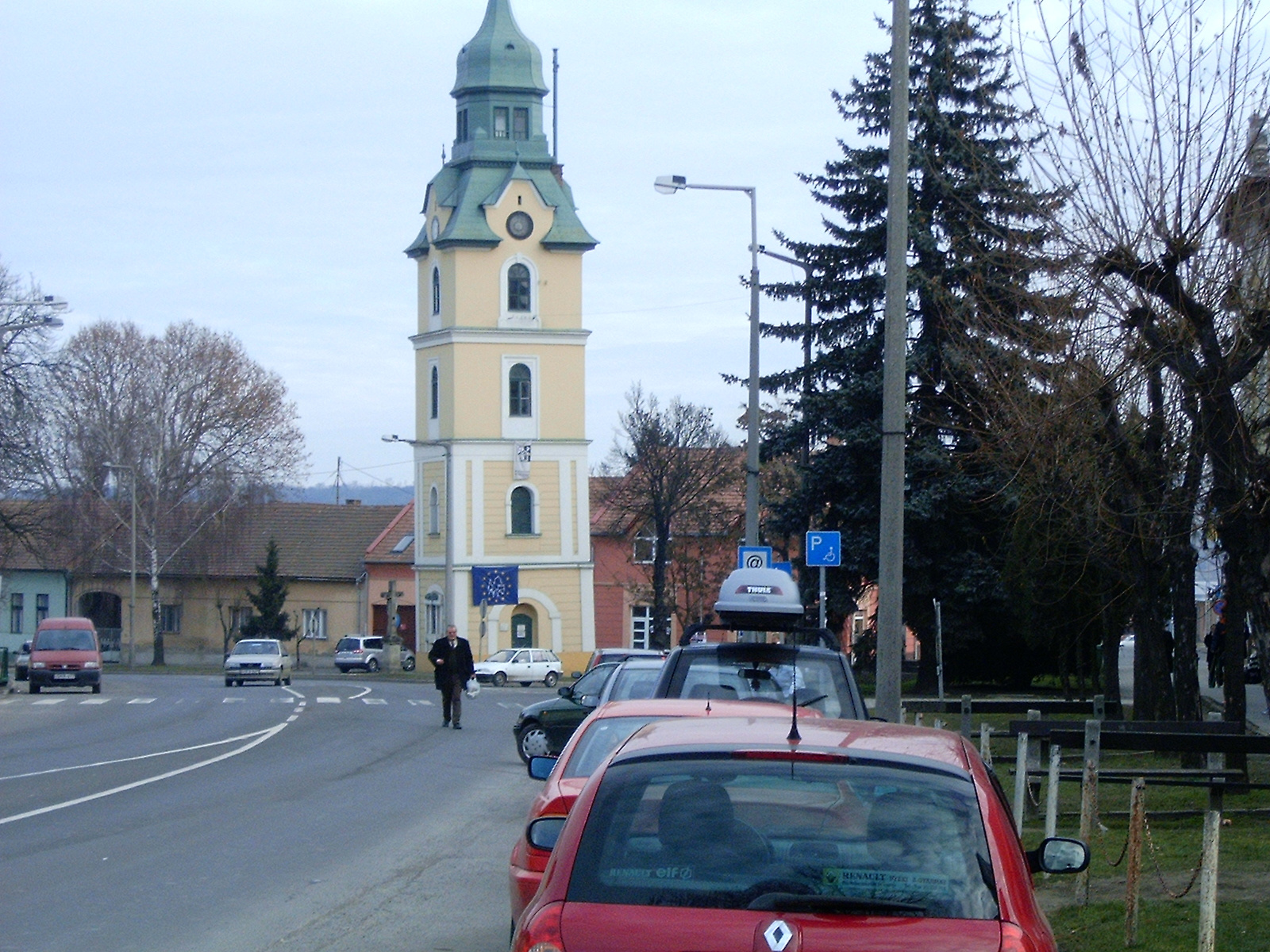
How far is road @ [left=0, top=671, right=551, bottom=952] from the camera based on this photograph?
9.52m

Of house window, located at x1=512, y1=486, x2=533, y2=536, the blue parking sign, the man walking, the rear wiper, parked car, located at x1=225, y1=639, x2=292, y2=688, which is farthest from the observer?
house window, located at x1=512, y1=486, x2=533, y2=536

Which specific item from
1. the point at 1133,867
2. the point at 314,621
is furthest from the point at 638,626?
the point at 1133,867

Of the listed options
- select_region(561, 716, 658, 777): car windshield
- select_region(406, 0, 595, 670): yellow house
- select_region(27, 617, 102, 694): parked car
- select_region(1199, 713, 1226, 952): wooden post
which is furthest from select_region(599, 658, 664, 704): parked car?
select_region(406, 0, 595, 670): yellow house

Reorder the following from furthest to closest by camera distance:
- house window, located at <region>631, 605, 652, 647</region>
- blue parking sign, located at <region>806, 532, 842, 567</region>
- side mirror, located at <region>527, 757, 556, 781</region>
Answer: house window, located at <region>631, 605, 652, 647</region> < blue parking sign, located at <region>806, 532, 842, 567</region> < side mirror, located at <region>527, 757, 556, 781</region>

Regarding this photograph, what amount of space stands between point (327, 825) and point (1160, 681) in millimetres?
11280

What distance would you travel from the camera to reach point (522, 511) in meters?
72.1

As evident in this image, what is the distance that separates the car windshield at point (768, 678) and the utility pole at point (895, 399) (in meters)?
3.78

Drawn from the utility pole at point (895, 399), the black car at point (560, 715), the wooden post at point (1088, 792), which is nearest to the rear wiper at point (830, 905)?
the wooden post at point (1088, 792)

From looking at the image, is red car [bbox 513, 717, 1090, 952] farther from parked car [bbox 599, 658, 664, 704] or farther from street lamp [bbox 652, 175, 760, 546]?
street lamp [bbox 652, 175, 760, 546]

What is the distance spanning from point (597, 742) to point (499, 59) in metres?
66.5

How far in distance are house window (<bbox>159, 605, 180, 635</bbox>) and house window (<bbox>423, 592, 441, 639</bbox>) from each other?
694 inches

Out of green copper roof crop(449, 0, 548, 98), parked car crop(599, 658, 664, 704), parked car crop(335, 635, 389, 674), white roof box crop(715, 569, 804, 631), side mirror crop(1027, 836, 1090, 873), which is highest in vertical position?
green copper roof crop(449, 0, 548, 98)

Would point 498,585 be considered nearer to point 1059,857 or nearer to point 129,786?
point 129,786

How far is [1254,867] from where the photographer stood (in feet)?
37.1
